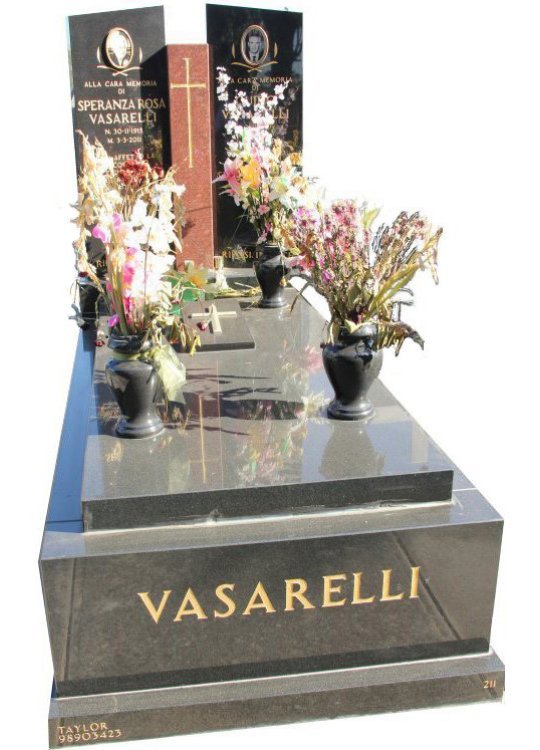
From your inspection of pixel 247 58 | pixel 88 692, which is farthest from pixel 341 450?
pixel 247 58

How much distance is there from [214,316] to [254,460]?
1.83 meters

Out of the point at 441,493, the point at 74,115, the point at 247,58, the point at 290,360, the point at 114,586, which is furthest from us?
the point at 247,58

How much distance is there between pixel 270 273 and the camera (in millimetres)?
5723

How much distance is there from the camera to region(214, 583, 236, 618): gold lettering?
3211mm

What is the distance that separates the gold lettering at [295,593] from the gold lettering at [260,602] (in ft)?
0.24

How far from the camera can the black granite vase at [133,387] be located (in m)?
3.43

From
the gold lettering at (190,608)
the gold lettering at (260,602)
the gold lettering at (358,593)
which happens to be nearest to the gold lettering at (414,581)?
the gold lettering at (358,593)

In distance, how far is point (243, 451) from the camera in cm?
352

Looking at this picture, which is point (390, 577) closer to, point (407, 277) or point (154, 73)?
point (407, 277)

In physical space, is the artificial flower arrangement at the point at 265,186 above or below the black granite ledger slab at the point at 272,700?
above

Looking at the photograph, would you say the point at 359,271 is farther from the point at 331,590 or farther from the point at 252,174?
the point at 252,174

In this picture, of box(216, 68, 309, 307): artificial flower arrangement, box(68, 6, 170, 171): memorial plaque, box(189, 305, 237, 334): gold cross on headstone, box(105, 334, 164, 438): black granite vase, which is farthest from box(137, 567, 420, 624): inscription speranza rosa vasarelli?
box(68, 6, 170, 171): memorial plaque

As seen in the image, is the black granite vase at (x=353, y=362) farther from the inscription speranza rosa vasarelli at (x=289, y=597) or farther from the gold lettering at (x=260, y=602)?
the gold lettering at (x=260, y=602)

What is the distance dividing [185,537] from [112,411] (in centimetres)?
102
